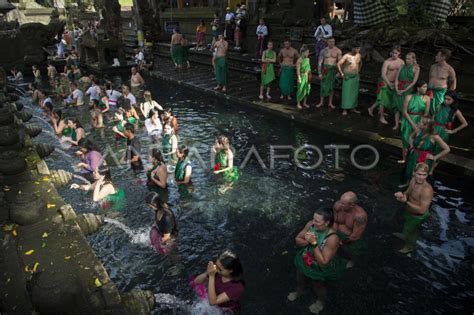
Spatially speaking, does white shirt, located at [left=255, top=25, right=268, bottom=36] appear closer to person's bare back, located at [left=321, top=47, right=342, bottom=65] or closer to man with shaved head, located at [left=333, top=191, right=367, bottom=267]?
person's bare back, located at [left=321, top=47, right=342, bottom=65]

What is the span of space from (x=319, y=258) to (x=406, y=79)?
252 inches

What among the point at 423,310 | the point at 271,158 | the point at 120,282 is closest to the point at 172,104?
the point at 271,158

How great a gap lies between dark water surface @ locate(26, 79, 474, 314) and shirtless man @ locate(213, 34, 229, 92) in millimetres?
5832

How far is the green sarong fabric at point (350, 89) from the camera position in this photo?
10273 mm

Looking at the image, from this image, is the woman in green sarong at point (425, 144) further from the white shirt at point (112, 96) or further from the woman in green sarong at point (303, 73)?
the white shirt at point (112, 96)

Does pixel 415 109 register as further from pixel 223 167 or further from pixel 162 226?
pixel 162 226

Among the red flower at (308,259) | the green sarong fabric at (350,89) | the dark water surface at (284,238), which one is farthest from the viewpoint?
the green sarong fabric at (350,89)

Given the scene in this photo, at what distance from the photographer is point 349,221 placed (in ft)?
16.8

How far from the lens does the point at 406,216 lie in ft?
19.4

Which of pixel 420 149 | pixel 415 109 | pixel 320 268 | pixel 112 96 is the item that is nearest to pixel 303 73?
pixel 415 109

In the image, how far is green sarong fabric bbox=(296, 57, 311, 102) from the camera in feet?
36.3

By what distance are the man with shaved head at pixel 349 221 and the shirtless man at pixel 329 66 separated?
6.70m

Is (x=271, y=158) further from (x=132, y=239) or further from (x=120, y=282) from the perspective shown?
(x=120, y=282)

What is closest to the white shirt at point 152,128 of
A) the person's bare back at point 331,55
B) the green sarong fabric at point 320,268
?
the person's bare back at point 331,55
